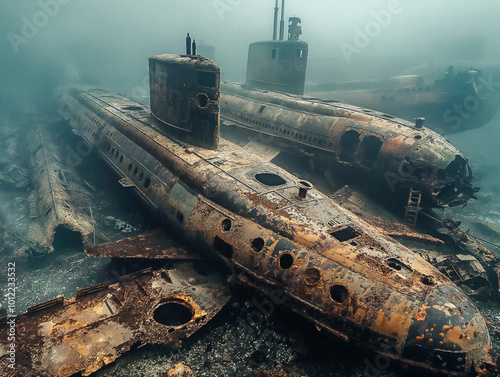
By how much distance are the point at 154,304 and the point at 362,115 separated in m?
16.2

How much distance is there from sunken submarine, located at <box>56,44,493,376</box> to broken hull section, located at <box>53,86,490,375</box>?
0.03 m

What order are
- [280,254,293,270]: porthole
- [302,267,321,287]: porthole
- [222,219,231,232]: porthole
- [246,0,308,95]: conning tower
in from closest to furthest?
[302,267,321,287]: porthole, [280,254,293,270]: porthole, [222,219,231,232]: porthole, [246,0,308,95]: conning tower

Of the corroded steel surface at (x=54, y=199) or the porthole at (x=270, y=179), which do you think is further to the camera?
the corroded steel surface at (x=54, y=199)

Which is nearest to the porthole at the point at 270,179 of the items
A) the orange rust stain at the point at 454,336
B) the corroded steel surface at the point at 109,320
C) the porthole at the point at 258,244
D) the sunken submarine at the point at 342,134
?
the porthole at the point at 258,244

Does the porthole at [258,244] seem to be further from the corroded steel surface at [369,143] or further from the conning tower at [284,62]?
the conning tower at [284,62]

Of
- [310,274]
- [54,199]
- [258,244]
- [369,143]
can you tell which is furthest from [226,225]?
[369,143]

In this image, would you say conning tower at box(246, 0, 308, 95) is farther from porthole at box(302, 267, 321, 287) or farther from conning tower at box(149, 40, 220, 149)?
porthole at box(302, 267, 321, 287)

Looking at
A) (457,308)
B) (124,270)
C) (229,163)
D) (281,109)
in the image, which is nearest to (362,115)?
(281,109)

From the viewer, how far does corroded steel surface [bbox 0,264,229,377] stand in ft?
23.1

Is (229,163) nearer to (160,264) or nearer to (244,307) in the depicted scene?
(160,264)

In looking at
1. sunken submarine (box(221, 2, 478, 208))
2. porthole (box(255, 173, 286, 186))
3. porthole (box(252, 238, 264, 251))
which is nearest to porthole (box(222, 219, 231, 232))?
porthole (box(252, 238, 264, 251))

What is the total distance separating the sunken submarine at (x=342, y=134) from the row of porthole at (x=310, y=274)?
32.6ft

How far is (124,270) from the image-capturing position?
11.8 metres

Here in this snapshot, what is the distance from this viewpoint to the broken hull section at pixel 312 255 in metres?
6.84
